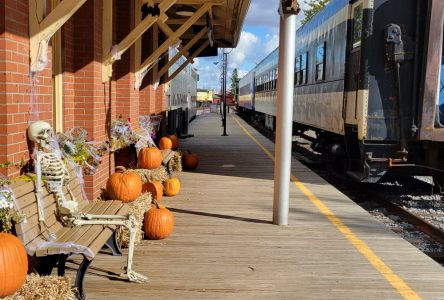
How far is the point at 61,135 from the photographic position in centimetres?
533

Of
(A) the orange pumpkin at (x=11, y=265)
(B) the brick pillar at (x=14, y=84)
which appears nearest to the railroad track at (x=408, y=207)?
(B) the brick pillar at (x=14, y=84)

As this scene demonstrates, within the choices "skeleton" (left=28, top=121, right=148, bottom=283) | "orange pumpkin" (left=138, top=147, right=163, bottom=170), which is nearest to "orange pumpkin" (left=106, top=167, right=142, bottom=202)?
"skeleton" (left=28, top=121, right=148, bottom=283)

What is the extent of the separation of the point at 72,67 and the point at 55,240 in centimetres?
298

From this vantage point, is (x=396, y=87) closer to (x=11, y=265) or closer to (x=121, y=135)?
(x=121, y=135)

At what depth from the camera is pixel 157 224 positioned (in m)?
5.26

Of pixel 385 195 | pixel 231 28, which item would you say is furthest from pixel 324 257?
pixel 231 28

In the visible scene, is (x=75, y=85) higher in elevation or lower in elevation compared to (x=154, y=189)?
higher

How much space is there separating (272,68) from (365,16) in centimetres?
1468

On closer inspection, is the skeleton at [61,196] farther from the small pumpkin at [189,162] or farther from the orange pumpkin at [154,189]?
the small pumpkin at [189,162]

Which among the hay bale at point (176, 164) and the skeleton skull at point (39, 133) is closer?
the skeleton skull at point (39, 133)

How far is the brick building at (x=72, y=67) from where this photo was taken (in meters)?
3.85

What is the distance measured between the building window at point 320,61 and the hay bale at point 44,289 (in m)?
9.25

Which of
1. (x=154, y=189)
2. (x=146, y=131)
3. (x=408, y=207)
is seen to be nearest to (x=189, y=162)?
(x=146, y=131)

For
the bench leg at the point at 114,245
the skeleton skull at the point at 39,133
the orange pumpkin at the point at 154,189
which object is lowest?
the bench leg at the point at 114,245
